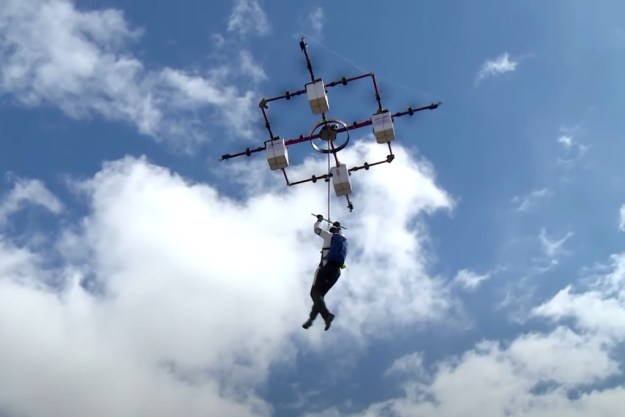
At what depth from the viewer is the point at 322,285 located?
16.6m

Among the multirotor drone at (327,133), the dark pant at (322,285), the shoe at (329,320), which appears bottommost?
the shoe at (329,320)

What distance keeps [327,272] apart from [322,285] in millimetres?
367

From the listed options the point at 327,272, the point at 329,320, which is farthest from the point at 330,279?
the point at 329,320

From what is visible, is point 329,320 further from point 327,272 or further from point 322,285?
point 327,272

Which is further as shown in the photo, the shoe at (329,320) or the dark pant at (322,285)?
the dark pant at (322,285)

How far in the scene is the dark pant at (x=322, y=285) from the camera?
16.4 meters

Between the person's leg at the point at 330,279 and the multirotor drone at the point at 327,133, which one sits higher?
the multirotor drone at the point at 327,133

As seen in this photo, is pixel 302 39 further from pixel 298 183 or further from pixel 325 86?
pixel 298 183

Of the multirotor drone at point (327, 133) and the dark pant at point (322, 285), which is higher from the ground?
the multirotor drone at point (327, 133)

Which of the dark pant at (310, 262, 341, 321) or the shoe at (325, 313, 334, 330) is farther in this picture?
the dark pant at (310, 262, 341, 321)

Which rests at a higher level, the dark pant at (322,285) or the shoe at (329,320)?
the dark pant at (322,285)

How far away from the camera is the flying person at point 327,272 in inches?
643

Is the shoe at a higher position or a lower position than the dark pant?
lower

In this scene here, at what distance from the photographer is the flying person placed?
16.3m
